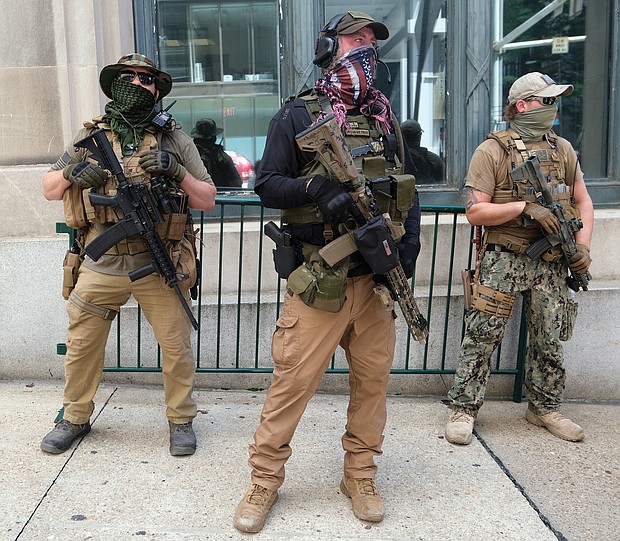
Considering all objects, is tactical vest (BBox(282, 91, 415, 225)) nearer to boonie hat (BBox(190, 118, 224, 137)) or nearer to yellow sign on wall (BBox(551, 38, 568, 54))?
boonie hat (BBox(190, 118, 224, 137))

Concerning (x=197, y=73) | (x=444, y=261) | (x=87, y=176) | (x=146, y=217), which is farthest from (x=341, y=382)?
(x=197, y=73)

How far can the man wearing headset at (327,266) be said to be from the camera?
3.04 meters

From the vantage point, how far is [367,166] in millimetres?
3047

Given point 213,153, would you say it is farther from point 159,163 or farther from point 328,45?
point 328,45

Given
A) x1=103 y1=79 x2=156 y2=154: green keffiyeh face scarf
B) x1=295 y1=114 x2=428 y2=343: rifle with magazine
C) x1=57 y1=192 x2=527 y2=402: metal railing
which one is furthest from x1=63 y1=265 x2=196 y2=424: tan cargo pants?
x1=295 y1=114 x2=428 y2=343: rifle with magazine

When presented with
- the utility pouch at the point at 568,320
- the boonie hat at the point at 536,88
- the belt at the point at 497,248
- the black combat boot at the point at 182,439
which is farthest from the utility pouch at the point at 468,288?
the black combat boot at the point at 182,439

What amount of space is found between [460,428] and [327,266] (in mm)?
1741

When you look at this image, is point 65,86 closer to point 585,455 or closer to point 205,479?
point 205,479

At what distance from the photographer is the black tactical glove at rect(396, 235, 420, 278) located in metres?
3.23

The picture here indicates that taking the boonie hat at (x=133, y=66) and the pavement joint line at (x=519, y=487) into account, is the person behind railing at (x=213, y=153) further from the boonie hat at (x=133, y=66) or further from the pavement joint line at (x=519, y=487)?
the pavement joint line at (x=519, y=487)

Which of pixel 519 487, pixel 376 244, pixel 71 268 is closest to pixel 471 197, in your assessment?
pixel 376 244

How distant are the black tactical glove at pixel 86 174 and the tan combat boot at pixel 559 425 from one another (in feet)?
9.78

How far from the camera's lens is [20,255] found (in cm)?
498

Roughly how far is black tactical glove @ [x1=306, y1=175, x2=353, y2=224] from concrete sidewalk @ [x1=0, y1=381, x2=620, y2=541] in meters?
1.43
